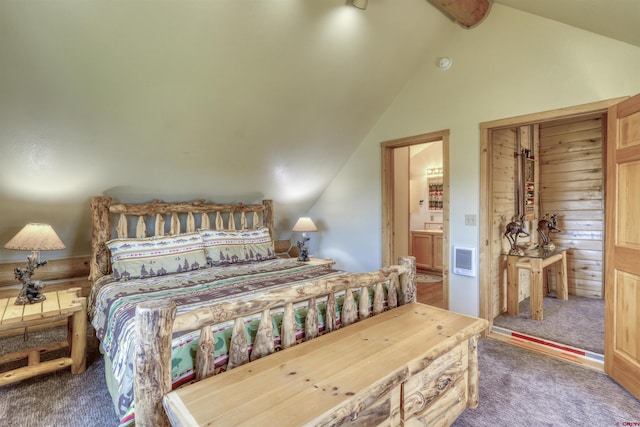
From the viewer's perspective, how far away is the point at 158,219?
3363 millimetres

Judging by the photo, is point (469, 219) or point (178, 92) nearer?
point (178, 92)

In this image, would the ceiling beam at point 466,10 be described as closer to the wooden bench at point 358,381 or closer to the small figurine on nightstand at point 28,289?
the wooden bench at point 358,381

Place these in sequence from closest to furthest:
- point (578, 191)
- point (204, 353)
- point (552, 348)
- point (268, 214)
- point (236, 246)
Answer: point (204, 353) → point (552, 348) → point (236, 246) → point (268, 214) → point (578, 191)

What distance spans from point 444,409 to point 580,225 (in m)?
3.95

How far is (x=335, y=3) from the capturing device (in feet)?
8.20

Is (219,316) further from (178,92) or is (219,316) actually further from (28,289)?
(28,289)

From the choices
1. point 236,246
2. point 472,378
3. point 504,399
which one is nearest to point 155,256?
point 236,246

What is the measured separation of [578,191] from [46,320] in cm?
592

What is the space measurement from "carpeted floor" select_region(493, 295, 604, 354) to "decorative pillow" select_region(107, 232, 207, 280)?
3170 millimetres

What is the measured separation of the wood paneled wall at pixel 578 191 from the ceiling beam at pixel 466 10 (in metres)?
2.10

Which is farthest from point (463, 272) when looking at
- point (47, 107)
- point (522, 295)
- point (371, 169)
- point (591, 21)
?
point (47, 107)

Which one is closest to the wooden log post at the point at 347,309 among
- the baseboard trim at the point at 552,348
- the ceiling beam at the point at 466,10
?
the baseboard trim at the point at 552,348

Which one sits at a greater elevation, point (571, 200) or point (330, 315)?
point (571, 200)

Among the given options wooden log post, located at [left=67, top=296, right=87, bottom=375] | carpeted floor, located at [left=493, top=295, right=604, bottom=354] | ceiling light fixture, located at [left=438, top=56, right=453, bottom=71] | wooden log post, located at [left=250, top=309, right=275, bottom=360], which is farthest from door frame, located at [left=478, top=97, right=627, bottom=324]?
wooden log post, located at [left=67, top=296, right=87, bottom=375]
